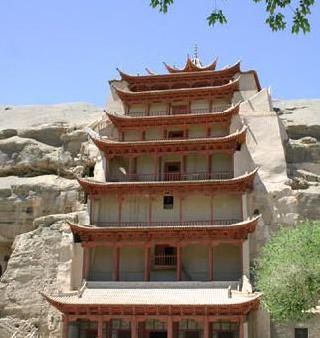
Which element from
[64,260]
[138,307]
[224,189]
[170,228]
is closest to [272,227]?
[224,189]

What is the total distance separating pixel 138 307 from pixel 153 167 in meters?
10.9

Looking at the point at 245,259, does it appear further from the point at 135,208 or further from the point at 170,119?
the point at 170,119

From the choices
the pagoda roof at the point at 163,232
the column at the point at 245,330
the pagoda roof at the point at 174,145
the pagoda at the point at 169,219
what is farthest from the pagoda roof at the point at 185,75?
the column at the point at 245,330

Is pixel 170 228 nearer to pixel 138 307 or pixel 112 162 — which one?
pixel 138 307

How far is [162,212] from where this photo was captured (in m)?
34.0

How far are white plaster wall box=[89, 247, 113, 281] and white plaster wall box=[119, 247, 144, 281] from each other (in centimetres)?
67

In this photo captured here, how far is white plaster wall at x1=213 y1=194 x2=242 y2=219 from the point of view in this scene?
109 feet

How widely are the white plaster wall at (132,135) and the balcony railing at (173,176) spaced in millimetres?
2816

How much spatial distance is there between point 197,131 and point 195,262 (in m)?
8.94

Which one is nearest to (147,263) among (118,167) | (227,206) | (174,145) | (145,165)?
(227,206)

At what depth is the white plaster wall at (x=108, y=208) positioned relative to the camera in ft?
113

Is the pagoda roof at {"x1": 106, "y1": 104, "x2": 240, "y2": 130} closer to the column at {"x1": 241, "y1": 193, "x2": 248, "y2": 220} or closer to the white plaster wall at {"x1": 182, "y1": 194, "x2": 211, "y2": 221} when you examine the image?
the white plaster wall at {"x1": 182, "y1": 194, "x2": 211, "y2": 221}

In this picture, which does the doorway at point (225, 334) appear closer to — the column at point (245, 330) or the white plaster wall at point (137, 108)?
the column at point (245, 330)

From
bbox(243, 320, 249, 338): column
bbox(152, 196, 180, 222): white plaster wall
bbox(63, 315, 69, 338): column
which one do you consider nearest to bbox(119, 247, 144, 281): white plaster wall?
bbox(152, 196, 180, 222): white plaster wall
